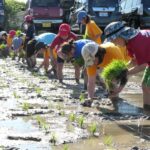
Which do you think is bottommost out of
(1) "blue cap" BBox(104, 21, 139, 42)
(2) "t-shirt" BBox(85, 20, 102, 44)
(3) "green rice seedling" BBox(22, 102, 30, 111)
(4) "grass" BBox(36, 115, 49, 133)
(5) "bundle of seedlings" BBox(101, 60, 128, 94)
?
(3) "green rice seedling" BBox(22, 102, 30, 111)

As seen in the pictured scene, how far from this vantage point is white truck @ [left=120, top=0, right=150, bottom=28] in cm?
2077

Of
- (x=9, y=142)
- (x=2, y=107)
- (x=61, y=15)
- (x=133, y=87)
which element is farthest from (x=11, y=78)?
(x=61, y=15)

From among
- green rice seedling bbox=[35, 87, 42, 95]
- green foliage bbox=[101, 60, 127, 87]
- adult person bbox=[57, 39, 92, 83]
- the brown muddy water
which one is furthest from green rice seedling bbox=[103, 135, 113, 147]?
green rice seedling bbox=[35, 87, 42, 95]

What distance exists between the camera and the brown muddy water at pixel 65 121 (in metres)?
5.69

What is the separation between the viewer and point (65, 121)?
7047 mm

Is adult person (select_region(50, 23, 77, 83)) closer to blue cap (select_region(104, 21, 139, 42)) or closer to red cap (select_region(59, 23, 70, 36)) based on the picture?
red cap (select_region(59, 23, 70, 36))

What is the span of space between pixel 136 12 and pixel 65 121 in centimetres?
1494

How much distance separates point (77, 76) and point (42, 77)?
159cm

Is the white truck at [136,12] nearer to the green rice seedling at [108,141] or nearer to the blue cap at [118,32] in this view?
the blue cap at [118,32]

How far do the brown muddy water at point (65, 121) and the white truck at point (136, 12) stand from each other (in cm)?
1013

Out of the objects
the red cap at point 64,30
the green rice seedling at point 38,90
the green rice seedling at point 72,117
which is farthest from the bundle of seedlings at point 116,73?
the red cap at point 64,30

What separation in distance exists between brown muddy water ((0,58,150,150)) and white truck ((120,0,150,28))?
1013cm

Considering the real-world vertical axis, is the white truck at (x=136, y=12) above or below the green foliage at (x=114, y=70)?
above

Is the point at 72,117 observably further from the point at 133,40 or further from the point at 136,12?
the point at 136,12
